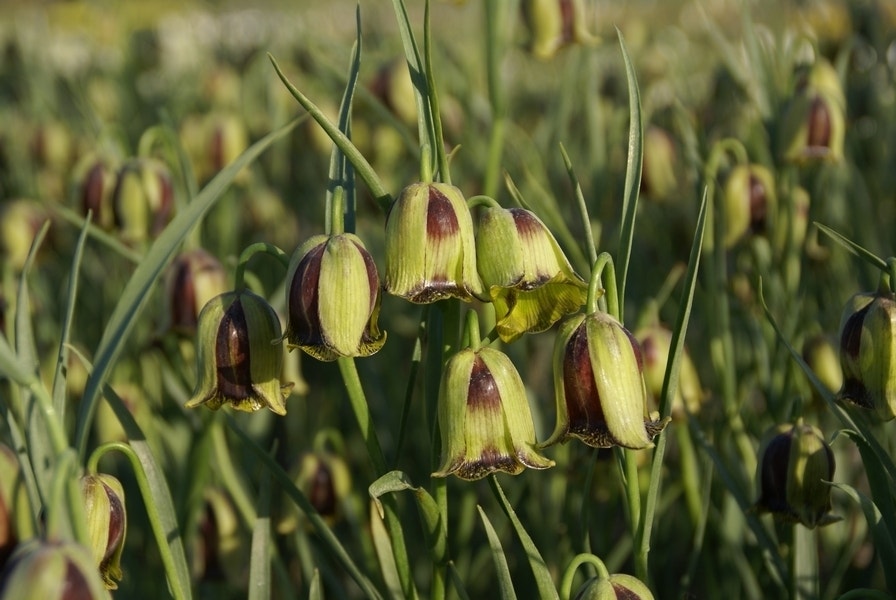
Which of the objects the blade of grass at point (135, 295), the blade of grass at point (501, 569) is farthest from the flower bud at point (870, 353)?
the blade of grass at point (135, 295)

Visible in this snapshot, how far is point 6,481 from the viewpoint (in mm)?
1048

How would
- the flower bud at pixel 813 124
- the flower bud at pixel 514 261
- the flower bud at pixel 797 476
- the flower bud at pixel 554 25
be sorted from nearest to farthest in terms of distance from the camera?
the flower bud at pixel 514 261 < the flower bud at pixel 797 476 < the flower bud at pixel 813 124 < the flower bud at pixel 554 25

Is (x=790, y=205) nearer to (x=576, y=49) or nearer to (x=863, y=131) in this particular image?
(x=576, y=49)

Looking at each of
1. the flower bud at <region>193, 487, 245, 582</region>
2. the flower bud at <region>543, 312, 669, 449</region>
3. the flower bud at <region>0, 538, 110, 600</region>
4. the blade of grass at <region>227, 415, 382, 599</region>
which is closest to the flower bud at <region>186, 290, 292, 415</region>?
the blade of grass at <region>227, 415, 382, 599</region>

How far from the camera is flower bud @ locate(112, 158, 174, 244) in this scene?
6.72ft

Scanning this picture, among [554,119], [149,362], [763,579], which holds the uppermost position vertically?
[554,119]

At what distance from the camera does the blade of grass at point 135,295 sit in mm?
1005

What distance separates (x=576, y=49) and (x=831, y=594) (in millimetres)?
1424

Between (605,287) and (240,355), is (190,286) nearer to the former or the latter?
Result: (240,355)

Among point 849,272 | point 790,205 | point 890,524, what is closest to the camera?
point 890,524

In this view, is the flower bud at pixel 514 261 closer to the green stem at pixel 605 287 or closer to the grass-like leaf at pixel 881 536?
the green stem at pixel 605 287

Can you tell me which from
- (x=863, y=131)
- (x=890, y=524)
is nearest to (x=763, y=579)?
(x=890, y=524)

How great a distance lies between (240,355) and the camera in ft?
4.01

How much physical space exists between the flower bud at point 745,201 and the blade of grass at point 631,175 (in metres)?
0.85
